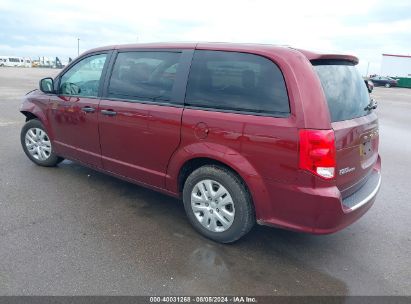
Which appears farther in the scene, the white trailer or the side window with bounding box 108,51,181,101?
the white trailer

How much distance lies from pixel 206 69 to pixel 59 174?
9.50ft

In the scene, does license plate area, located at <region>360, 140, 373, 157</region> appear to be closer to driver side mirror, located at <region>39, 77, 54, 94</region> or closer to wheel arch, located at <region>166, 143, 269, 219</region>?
wheel arch, located at <region>166, 143, 269, 219</region>

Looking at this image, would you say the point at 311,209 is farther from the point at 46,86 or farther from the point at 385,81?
the point at 385,81

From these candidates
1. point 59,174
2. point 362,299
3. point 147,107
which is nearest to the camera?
point 362,299

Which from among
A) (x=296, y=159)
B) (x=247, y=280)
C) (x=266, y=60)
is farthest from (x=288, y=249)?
(x=266, y=60)

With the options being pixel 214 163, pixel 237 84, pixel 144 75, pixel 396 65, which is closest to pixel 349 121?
pixel 237 84

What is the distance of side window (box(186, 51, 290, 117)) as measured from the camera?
9.83ft

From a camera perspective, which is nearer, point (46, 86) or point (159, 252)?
point (159, 252)

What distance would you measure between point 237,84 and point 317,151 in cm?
91

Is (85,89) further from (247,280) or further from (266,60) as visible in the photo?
(247,280)

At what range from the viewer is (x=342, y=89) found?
3.19 metres

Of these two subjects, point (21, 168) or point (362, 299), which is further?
point (21, 168)

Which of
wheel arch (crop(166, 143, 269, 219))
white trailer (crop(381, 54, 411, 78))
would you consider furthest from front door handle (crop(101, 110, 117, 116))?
white trailer (crop(381, 54, 411, 78))

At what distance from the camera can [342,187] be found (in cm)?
302
